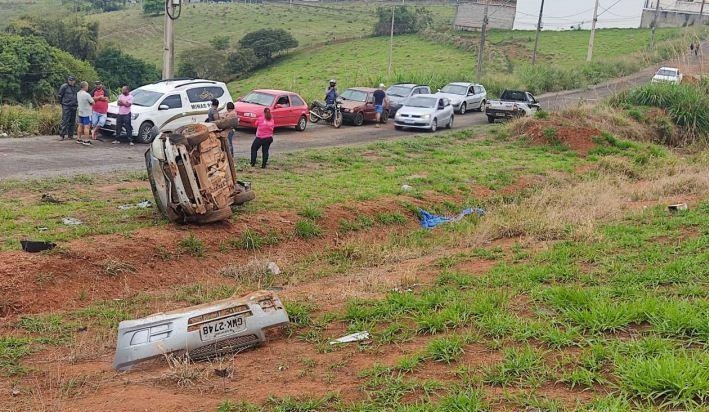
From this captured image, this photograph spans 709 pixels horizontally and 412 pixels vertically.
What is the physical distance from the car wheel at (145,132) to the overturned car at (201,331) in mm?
13115

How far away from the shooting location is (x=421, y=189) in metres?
15.1

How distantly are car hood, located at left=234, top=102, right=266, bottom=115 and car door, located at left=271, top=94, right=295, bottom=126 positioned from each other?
48 centimetres

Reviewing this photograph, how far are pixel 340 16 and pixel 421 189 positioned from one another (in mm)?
75020

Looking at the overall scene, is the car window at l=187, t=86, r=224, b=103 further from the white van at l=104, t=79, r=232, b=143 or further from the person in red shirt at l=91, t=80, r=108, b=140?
the person in red shirt at l=91, t=80, r=108, b=140

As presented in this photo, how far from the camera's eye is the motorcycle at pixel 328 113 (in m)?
24.7

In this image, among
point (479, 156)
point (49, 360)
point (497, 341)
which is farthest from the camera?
point (479, 156)

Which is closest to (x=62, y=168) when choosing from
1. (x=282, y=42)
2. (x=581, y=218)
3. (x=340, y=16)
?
(x=581, y=218)

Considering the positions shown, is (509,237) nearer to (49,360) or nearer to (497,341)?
(497,341)

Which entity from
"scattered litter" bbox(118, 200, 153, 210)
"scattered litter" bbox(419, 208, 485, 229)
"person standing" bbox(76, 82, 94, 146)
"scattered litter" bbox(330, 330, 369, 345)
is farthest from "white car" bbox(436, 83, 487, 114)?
"scattered litter" bbox(330, 330, 369, 345)

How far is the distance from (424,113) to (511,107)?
4.75m

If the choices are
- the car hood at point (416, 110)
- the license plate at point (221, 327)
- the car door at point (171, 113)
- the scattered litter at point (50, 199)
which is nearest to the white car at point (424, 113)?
the car hood at point (416, 110)

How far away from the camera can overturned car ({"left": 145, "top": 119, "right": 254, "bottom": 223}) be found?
9.80 meters

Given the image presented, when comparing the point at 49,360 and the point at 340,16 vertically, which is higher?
the point at 340,16

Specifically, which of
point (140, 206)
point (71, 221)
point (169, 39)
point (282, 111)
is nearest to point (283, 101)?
point (282, 111)
